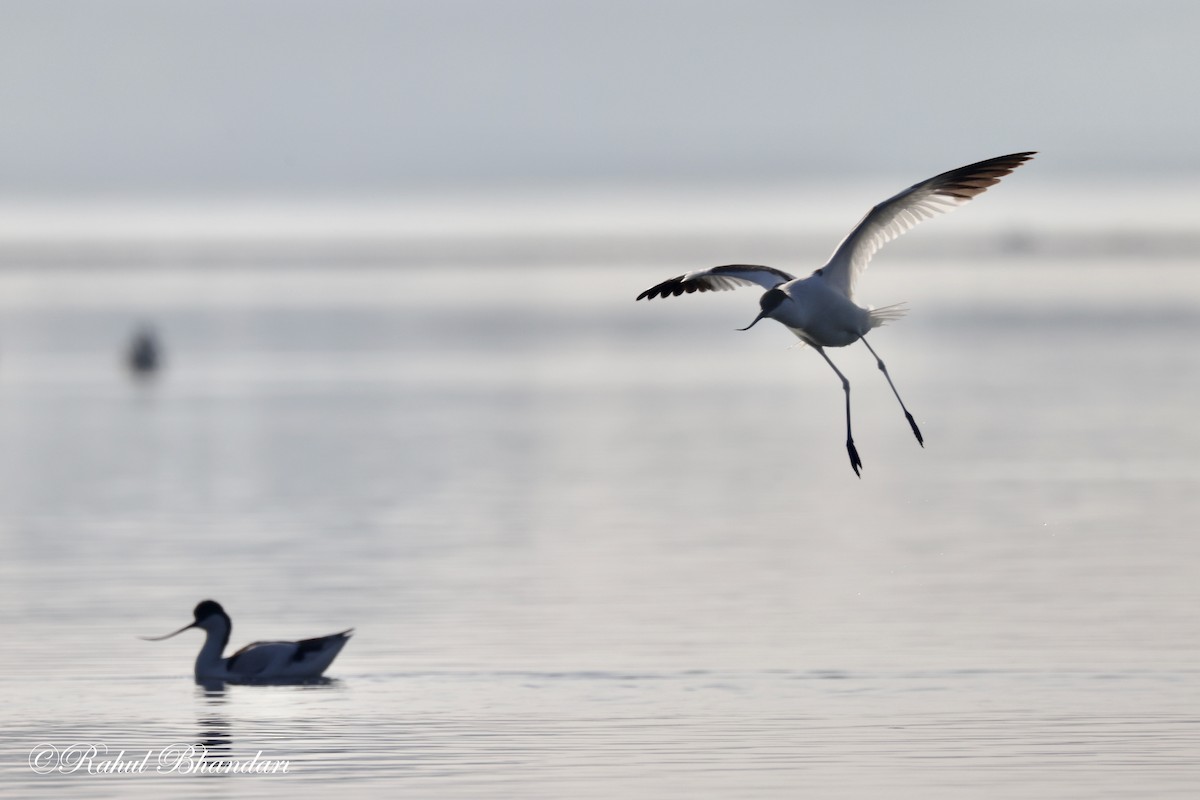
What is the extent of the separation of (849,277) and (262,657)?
5.20m

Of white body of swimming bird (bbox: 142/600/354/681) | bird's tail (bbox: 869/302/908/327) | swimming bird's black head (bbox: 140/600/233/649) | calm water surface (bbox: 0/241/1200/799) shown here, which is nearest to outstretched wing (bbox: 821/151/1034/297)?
bird's tail (bbox: 869/302/908/327)

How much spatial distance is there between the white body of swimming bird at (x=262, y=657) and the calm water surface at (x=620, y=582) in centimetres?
22

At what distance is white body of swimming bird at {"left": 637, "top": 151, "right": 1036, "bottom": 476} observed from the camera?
19.1m

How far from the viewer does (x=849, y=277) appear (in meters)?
19.9

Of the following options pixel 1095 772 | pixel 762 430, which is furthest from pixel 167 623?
pixel 762 430

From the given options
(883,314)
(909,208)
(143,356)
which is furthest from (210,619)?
(143,356)

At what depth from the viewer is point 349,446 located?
127 ft

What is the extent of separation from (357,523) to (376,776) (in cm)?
1321

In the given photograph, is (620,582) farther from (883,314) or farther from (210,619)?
(883,314)

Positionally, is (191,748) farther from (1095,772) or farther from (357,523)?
(357,523)

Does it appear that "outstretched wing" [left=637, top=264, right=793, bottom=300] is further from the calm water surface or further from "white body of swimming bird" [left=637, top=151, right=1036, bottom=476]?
the calm water surface

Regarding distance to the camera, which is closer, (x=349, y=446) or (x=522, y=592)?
(x=522, y=592)

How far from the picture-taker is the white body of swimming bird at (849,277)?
62.6 ft

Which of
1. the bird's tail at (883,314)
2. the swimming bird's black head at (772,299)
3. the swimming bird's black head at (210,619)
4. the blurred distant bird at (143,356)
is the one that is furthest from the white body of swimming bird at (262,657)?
the blurred distant bird at (143,356)
